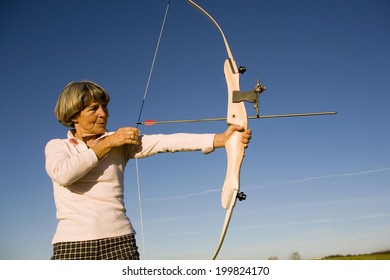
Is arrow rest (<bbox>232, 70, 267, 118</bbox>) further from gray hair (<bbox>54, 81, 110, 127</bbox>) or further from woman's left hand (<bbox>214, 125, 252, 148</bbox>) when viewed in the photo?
gray hair (<bbox>54, 81, 110, 127</bbox>)

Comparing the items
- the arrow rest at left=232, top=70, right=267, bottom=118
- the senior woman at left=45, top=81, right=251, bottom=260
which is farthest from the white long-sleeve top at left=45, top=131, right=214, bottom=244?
the arrow rest at left=232, top=70, right=267, bottom=118

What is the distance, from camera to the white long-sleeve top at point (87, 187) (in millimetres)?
1337

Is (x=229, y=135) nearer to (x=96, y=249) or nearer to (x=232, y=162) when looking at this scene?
(x=232, y=162)

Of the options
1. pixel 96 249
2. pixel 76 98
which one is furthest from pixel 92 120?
pixel 96 249

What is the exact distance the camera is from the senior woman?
52.7 inches

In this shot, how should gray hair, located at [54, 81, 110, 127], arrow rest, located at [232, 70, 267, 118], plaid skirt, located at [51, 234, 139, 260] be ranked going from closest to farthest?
plaid skirt, located at [51, 234, 139, 260]
gray hair, located at [54, 81, 110, 127]
arrow rest, located at [232, 70, 267, 118]

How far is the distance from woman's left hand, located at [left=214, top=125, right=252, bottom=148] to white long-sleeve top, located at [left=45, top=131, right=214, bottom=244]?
0.04m

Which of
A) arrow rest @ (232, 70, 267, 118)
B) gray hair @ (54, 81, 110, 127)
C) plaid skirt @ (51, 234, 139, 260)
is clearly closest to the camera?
plaid skirt @ (51, 234, 139, 260)
